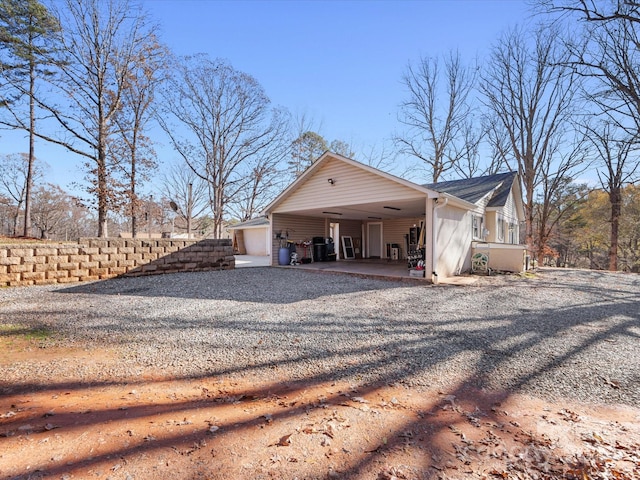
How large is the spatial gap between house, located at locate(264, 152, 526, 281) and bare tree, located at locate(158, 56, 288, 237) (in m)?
8.72

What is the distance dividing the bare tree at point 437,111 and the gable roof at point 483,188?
6752mm

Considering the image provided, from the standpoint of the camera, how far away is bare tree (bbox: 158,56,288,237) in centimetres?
1734

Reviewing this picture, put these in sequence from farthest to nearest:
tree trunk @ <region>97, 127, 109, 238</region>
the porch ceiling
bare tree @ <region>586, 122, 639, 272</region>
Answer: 1. bare tree @ <region>586, 122, 639, 272</region>
2. tree trunk @ <region>97, 127, 109, 238</region>
3. the porch ceiling

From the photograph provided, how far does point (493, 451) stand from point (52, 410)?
3023mm

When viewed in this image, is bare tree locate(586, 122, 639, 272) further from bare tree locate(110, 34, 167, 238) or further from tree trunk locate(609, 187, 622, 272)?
bare tree locate(110, 34, 167, 238)

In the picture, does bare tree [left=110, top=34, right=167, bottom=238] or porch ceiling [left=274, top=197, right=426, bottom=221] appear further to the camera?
bare tree [left=110, top=34, right=167, bottom=238]

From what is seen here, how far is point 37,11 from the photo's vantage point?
36.2ft

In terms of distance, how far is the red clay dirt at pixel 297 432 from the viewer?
167 cm

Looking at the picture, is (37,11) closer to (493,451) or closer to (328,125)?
(328,125)

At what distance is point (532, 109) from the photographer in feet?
57.0

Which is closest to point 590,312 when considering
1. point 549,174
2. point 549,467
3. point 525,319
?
point 525,319

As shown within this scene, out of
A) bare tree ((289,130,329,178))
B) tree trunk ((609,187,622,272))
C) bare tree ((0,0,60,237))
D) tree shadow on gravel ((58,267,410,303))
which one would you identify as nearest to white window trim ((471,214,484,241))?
tree shadow on gravel ((58,267,410,303))

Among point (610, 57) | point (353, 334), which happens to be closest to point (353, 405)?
point (353, 334)

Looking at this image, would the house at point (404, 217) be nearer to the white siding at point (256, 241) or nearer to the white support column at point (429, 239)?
the white support column at point (429, 239)
